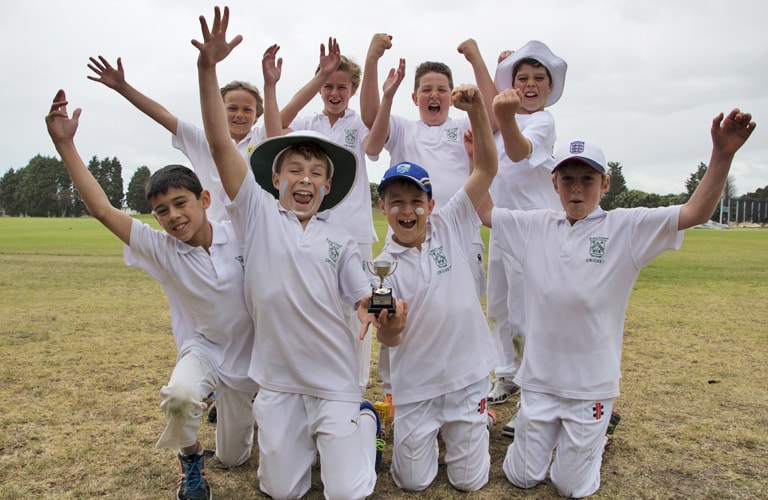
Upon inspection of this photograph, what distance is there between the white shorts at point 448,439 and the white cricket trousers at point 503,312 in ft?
3.47

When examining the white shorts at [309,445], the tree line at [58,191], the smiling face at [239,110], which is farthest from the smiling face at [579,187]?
the tree line at [58,191]

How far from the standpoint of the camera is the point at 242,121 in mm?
4992

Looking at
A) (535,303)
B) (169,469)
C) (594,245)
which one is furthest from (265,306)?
(594,245)

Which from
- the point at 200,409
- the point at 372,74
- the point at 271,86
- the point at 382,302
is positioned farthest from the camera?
the point at 372,74

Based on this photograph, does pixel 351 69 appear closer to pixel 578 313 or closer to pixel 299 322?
pixel 299 322

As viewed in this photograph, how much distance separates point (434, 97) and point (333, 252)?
179 centimetres

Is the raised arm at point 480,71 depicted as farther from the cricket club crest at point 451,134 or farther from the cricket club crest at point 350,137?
the cricket club crest at point 350,137

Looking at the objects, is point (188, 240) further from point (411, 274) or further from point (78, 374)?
point (78, 374)

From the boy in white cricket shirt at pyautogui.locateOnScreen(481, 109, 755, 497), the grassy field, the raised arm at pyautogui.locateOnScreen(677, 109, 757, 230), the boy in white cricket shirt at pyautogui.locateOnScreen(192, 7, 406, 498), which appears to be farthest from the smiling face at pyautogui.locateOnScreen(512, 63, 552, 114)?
the grassy field

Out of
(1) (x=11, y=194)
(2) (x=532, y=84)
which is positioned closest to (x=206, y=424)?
(2) (x=532, y=84)

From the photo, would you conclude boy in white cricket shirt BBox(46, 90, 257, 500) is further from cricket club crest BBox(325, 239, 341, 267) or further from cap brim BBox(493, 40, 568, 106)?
cap brim BBox(493, 40, 568, 106)

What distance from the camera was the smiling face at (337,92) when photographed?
486 centimetres

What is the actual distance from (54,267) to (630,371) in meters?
14.2

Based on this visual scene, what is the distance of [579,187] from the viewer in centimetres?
378
